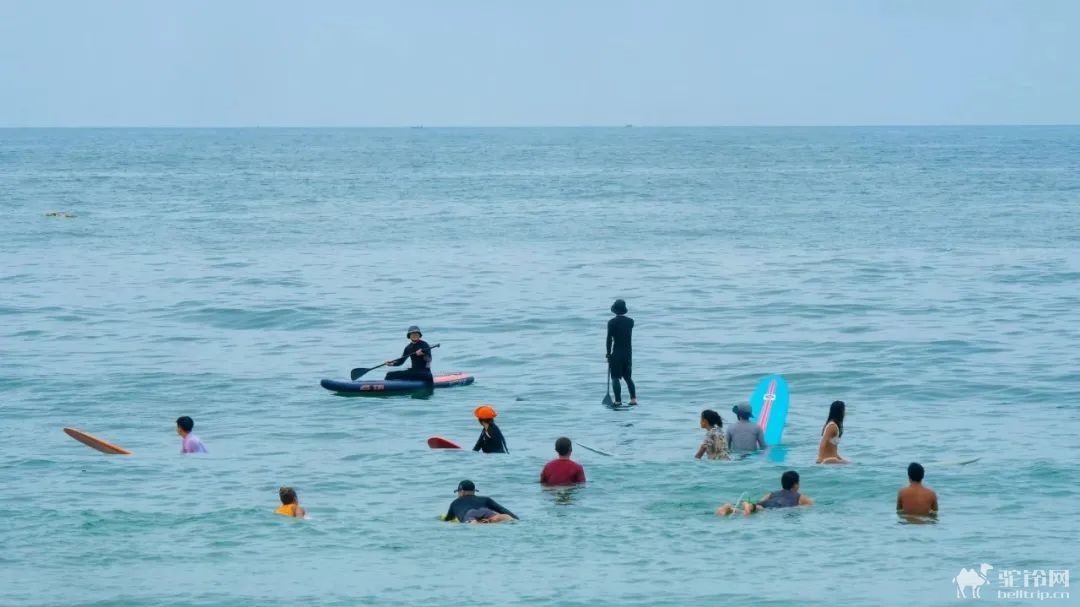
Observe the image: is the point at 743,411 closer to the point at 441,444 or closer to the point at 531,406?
the point at 441,444

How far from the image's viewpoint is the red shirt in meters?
20.1

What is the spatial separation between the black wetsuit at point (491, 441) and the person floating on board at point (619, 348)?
4.19 meters

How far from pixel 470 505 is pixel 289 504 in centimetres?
250

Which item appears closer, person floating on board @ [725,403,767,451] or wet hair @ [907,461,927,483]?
wet hair @ [907,461,927,483]

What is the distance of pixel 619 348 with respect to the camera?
26047 millimetres

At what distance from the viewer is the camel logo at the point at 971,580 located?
15.8 meters

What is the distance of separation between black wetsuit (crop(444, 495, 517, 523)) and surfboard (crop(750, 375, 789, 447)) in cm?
660

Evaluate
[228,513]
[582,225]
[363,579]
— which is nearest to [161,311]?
[228,513]

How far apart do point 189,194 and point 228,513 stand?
82792 mm

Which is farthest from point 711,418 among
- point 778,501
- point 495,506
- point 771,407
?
point 495,506

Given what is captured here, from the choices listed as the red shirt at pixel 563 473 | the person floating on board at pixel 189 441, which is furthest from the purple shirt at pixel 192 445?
the red shirt at pixel 563 473

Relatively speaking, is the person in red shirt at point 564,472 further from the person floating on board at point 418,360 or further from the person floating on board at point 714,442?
the person floating on board at point 418,360

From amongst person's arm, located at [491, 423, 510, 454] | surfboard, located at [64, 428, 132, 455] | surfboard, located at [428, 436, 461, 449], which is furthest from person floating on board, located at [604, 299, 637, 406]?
surfboard, located at [64, 428, 132, 455]

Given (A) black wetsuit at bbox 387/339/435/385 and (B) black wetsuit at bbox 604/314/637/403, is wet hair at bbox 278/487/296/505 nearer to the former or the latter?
(B) black wetsuit at bbox 604/314/637/403
